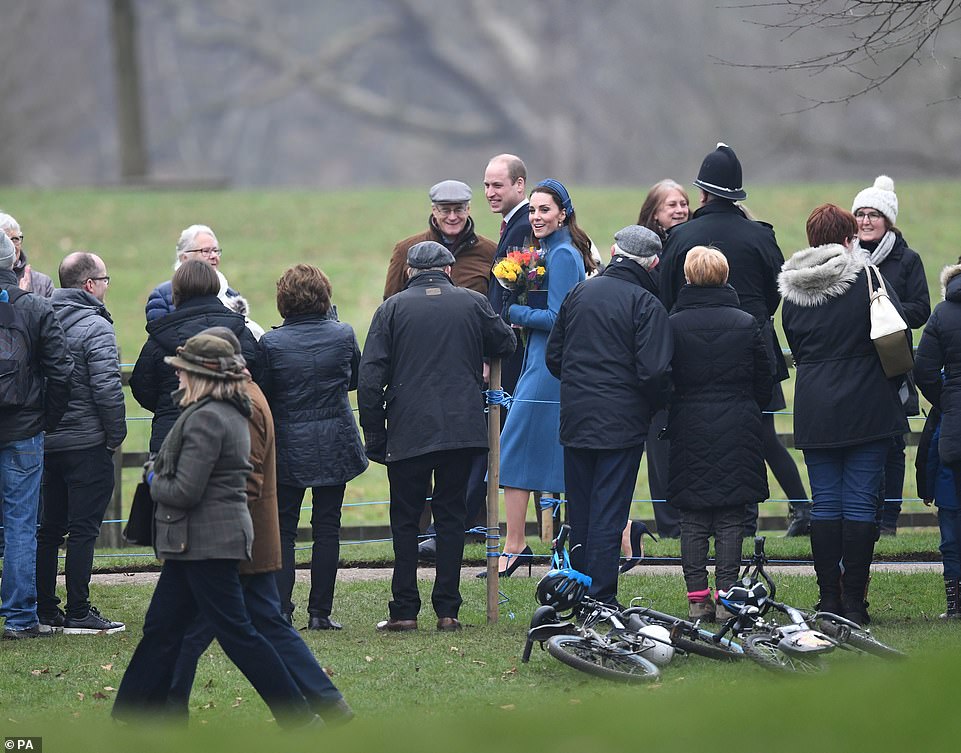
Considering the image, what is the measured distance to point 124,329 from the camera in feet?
75.2

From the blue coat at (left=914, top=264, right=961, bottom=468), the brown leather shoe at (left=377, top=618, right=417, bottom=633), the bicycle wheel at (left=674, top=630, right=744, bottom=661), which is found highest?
the blue coat at (left=914, top=264, right=961, bottom=468)

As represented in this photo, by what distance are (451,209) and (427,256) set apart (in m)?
1.58

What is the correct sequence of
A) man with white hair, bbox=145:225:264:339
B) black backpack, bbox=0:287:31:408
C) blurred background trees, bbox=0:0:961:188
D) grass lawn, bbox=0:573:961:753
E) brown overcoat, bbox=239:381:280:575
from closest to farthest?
grass lawn, bbox=0:573:961:753 → brown overcoat, bbox=239:381:280:575 → black backpack, bbox=0:287:31:408 → man with white hair, bbox=145:225:264:339 → blurred background trees, bbox=0:0:961:188

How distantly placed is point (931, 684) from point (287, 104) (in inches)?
2192

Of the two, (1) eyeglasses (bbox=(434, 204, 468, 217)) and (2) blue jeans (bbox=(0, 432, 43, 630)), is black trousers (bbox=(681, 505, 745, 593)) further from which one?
(2) blue jeans (bbox=(0, 432, 43, 630))

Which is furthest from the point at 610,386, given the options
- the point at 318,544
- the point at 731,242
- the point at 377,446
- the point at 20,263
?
the point at 20,263

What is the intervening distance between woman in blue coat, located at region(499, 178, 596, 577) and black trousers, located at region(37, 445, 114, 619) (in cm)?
248

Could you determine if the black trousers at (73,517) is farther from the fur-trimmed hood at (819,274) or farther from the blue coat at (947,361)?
the blue coat at (947,361)

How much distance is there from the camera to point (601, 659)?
26.2 feet

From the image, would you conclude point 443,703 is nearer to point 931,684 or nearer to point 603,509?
point 603,509

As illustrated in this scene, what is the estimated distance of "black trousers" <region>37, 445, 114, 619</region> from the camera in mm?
9266

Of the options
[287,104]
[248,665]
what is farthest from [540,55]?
[248,665]

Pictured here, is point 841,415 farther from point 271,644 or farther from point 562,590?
point 271,644

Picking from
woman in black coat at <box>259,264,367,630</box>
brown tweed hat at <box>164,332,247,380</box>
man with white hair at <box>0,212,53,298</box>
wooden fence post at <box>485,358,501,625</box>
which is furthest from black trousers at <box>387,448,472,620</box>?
man with white hair at <box>0,212,53,298</box>
